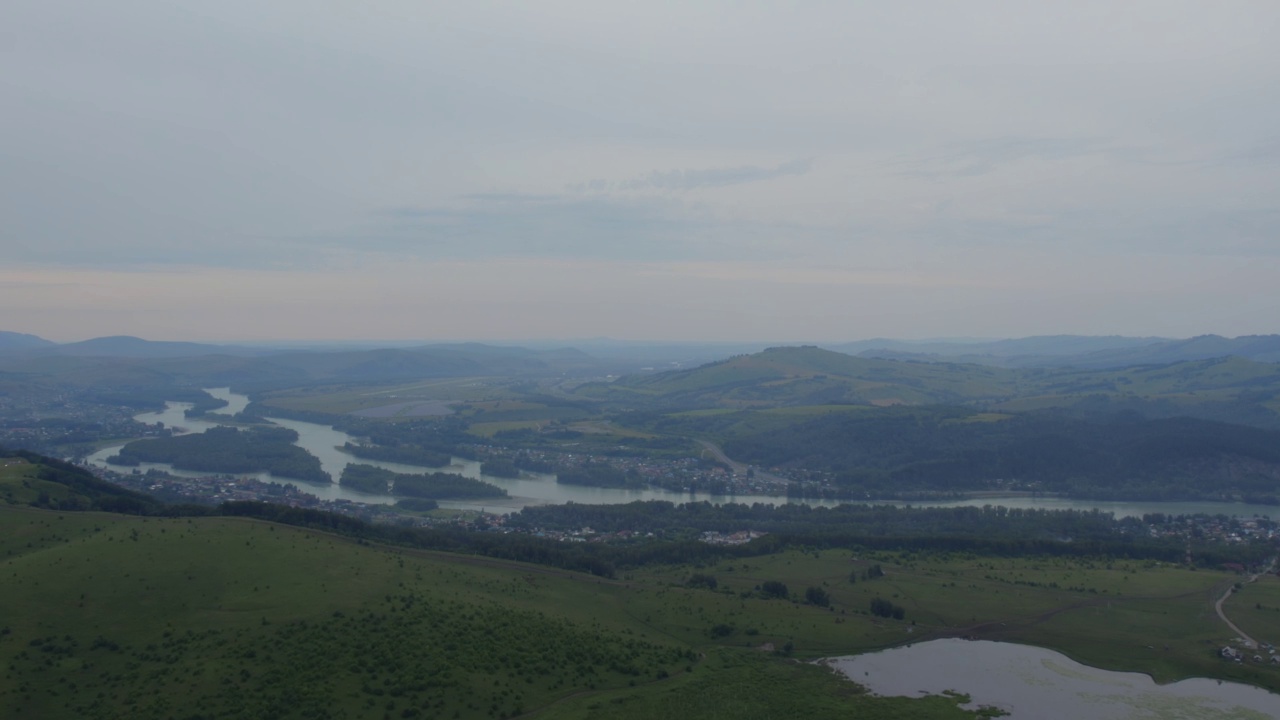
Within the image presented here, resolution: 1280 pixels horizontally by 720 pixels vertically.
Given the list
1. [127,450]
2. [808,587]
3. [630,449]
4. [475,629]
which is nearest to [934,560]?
[808,587]

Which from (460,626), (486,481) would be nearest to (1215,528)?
(460,626)

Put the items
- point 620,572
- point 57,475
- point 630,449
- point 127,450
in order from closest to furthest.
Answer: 1. point 620,572
2. point 57,475
3. point 127,450
4. point 630,449

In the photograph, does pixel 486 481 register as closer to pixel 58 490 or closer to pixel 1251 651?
→ pixel 58 490

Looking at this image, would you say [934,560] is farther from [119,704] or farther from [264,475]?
[264,475]

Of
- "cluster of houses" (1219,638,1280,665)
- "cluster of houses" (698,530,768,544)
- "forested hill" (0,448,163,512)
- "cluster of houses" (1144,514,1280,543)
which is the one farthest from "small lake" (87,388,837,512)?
"cluster of houses" (1219,638,1280,665)

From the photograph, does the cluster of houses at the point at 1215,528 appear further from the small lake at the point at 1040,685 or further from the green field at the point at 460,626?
the small lake at the point at 1040,685

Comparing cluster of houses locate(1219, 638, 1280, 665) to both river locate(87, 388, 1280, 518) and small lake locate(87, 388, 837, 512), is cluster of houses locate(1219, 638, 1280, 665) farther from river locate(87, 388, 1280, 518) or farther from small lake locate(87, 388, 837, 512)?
small lake locate(87, 388, 837, 512)

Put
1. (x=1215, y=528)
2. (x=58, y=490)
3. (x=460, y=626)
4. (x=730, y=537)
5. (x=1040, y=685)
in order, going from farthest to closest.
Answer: (x=1215, y=528) < (x=730, y=537) < (x=58, y=490) < (x=460, y=626) < (x=1040, y=685)

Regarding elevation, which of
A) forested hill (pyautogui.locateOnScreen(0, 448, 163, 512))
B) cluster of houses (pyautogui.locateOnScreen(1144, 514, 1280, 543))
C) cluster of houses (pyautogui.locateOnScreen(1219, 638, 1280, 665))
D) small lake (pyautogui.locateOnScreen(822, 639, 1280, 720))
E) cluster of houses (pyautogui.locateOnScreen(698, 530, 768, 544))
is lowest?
cluster of houses (pyautogui.locateOnScreen(698, 530, 768, 544))

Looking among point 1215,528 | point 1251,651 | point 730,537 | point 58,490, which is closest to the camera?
point 1251,651
